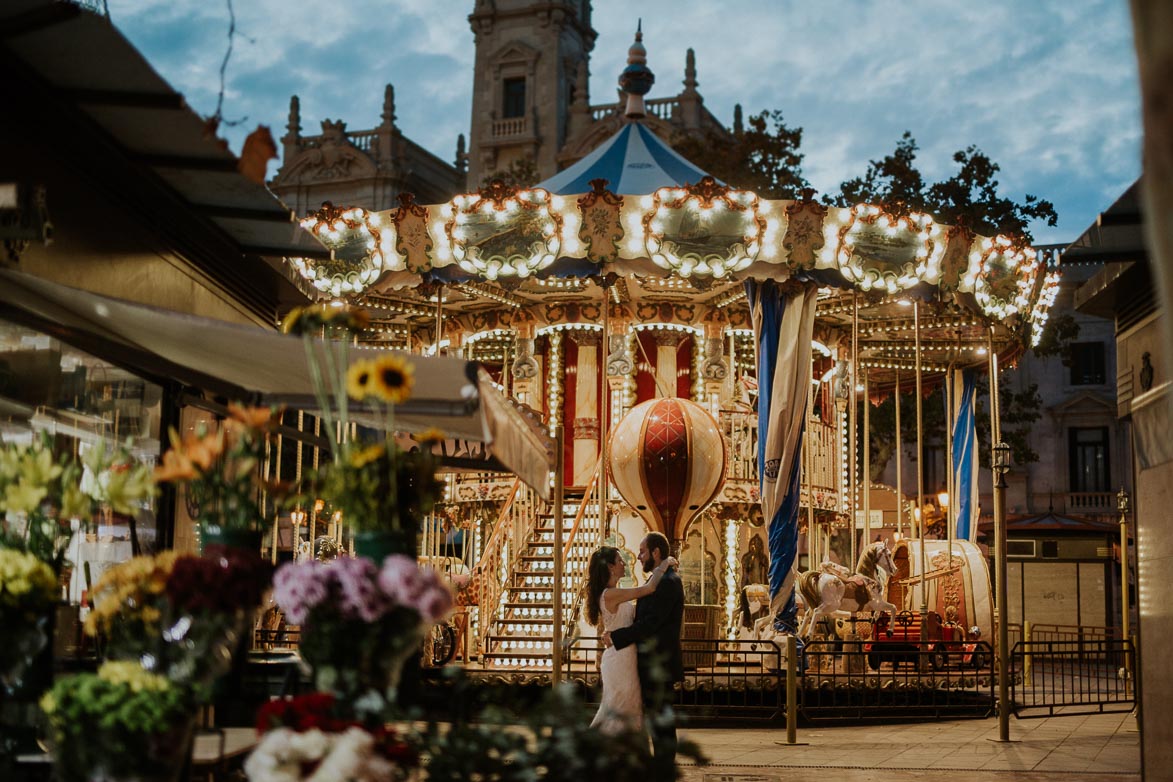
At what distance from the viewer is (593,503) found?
1741 cm

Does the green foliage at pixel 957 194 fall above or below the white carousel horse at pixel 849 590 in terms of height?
above

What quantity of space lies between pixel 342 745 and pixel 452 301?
1429 centimetres

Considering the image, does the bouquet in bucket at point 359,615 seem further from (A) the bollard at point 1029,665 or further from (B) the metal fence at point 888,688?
(A) the bollard at point 1029,665

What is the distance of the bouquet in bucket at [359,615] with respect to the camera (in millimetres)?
4691

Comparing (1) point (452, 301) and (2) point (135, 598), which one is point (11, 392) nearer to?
(2) point (135, 598)

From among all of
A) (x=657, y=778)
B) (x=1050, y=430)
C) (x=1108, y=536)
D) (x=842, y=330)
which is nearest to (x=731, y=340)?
(x=842, y=330)

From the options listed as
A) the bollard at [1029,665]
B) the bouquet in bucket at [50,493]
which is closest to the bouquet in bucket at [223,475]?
the bouquet in bucket at [50,493]

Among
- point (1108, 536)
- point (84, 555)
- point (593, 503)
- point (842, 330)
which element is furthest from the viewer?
point (1108, 536)

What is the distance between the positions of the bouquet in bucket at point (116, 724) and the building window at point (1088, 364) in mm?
37940

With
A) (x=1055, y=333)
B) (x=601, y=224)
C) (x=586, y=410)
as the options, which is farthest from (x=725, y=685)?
(x=1055, y=333)

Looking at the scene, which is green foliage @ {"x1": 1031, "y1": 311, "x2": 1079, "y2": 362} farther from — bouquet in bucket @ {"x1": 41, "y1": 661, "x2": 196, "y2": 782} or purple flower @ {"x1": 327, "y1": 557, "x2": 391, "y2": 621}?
bouquet in bucket @ {"x1": 41, "y1": 661, "x2": 196, "y2": 782}

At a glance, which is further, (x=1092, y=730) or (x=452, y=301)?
(x=452, y=301)

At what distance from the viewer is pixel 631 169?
56.1 ft

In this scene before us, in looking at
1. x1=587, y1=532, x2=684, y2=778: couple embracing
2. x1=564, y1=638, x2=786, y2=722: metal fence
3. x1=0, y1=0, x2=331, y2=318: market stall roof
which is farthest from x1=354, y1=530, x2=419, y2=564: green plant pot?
x1=564, y1=638, x2=786, y2=722: metal fence
